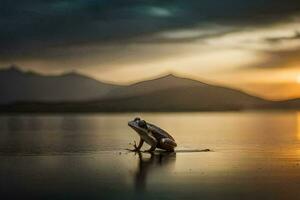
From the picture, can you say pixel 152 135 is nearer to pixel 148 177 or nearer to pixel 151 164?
pixel 151 164

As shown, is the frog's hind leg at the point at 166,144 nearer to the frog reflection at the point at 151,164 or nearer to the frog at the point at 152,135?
the frog at the point at 152,135

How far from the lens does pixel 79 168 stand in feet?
129

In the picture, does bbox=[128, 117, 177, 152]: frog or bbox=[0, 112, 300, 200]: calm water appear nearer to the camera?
bbox=[0, 112, 300, 200]: calm water

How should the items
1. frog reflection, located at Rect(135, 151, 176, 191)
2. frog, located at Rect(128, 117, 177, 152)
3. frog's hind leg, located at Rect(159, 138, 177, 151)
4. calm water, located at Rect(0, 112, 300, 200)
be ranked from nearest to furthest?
1. calm water, located at Rect(0, 112, 300, 200)
2. frog reflection, located at Rect(135, 151, 176, 191)
3. frog, located at Rect(128, 117, 177, 152)
4. frog's hind leg, located at Rect(159, 138, 177, 151)

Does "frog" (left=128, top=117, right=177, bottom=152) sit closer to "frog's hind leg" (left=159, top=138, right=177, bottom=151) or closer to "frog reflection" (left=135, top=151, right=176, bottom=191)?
"frog's hind leg" (left=159, top=138, right=177, bottom=151)

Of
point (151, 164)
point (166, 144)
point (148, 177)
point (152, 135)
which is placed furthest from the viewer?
point (166, 144)

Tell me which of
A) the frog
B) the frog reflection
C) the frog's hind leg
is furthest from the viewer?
the frog's hind leg

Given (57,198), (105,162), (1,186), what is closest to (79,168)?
(105,162)

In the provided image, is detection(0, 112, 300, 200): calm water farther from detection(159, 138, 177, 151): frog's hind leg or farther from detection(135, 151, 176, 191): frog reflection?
detection(159, 138, 177, 151): frog's hind leg

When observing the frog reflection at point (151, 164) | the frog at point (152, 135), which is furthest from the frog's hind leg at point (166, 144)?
the frog reflection at point (151, 164)

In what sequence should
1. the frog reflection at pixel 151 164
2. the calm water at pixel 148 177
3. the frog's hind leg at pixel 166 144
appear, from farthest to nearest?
the frog's hind leg at pixel 166 144, the frog reflection at pixel 151 164, the calm water at pixel 148 177

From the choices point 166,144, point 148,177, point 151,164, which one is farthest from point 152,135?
point 148,177

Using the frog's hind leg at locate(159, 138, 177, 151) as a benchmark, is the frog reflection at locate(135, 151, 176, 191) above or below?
below

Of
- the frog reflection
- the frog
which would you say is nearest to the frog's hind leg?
→ the frog
